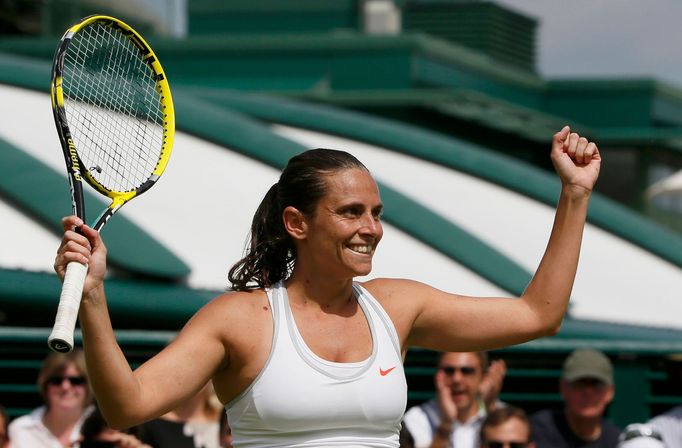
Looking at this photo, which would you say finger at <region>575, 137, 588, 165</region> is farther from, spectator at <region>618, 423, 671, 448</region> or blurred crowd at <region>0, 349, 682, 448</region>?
blurred crowd at <region>0, 349, 682, 448</region>

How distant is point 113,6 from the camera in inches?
1703

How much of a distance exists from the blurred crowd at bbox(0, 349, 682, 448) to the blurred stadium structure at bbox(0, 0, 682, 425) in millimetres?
830

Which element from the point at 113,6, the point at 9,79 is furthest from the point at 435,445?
the point at 113,6

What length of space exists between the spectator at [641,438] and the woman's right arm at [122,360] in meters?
3.25

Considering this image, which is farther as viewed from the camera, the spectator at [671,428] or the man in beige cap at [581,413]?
the man in beige cap at [581,413]

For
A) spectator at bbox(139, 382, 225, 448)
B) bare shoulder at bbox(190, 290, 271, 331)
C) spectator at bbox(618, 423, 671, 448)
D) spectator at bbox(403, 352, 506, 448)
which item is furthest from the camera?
spectator at bbox(403, 352, 506, 448)

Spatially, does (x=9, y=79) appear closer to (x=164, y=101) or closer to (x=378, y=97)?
(x=164, y=101)

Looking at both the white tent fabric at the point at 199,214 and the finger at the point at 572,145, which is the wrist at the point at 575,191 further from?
the white tent fabric at the point at 199,214

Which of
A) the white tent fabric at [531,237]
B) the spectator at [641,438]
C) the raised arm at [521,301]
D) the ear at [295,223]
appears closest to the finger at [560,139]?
the raised arm at [521,301]

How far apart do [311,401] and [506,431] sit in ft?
12.4

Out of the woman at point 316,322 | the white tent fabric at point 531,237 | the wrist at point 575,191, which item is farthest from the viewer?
the white tent fabric at point 531,237

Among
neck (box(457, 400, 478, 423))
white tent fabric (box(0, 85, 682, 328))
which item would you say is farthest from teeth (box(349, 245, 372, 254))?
white tent fabric (box(0, 85, 682, 328))

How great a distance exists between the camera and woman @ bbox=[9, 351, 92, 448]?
305 inches

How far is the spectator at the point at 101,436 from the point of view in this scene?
7.07 meters
